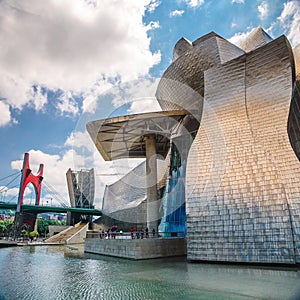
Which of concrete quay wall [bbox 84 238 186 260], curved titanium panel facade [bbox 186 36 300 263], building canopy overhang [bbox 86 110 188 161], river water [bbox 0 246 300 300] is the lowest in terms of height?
river water [bbox 0 246 300 300]

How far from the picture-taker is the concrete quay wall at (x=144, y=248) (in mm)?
13867

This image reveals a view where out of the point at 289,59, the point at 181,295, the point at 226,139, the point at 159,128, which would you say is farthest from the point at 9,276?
the point at 289,59

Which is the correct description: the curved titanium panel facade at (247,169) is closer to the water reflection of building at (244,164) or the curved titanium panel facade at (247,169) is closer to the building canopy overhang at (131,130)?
the water reflection of building at (244,164)

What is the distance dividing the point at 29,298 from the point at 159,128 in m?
16.7

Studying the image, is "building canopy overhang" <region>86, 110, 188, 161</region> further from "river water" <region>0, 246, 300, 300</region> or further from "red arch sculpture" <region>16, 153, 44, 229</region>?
"red arch sculpture" <region>16, 153, 44, 229</region>

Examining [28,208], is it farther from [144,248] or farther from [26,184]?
[144,248]

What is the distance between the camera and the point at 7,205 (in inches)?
1843

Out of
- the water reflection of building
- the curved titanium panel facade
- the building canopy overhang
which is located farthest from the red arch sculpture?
the curved titanium panel facade

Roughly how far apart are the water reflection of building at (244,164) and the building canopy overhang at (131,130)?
0.22 m

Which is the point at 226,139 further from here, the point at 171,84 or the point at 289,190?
the point at 171,84

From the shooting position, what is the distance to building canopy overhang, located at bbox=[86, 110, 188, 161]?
19.7m

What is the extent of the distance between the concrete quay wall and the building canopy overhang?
8253mm

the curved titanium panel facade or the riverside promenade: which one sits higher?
the curved titanium panel facade

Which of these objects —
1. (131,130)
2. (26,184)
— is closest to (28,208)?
(26,184)
